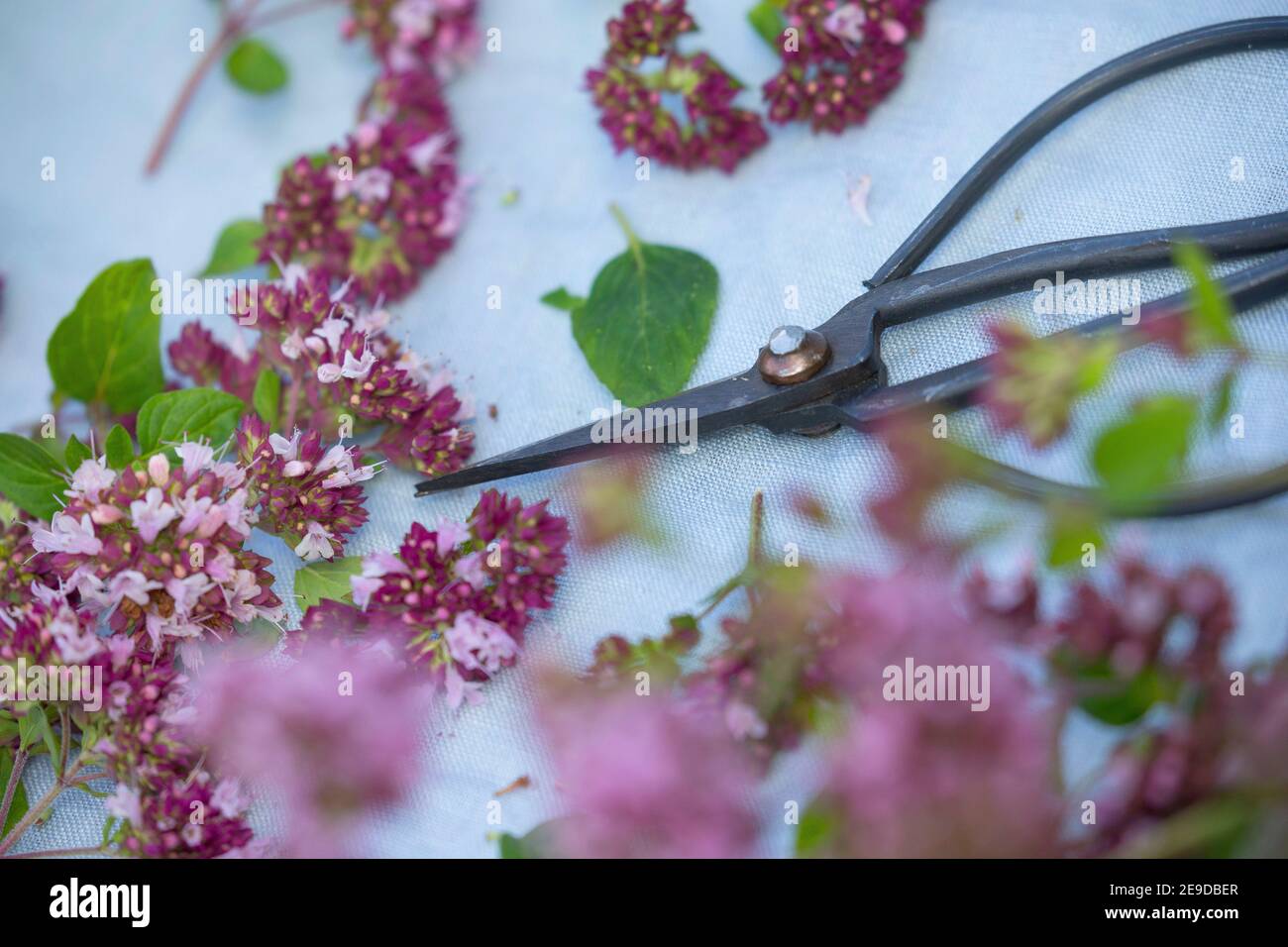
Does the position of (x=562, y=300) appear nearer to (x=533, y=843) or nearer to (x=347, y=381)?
(x=347, y=381)

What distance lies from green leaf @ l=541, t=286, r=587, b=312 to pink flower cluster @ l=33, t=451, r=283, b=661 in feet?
0.77

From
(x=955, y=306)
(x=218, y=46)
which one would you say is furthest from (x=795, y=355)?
(x=218, y=46)

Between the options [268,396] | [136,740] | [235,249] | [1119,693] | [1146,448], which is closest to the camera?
[1146,448]

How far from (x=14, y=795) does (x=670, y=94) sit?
0.59 m

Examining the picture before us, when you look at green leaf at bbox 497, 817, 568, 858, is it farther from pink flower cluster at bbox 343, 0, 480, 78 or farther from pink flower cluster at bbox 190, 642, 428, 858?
pink flower cluster at bbox 343, 0, 480, 78

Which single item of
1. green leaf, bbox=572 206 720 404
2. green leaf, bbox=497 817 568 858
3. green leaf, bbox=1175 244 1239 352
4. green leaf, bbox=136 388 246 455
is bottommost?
green leaf, bbox=497 817 568 858

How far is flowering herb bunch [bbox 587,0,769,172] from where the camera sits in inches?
31.3

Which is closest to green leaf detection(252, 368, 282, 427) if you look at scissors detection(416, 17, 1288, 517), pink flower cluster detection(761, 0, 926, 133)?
scissors detection(416, 17, 1288, 517)

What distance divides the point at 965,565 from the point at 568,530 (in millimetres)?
222

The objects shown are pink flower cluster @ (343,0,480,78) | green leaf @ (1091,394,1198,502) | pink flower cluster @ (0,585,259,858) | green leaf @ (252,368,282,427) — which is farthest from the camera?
pink flower cluster @ (343,0,480,78)

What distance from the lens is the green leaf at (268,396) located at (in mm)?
727

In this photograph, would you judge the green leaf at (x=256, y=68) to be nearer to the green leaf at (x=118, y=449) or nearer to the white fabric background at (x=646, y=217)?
the white fabric background at (x=646, y=217)

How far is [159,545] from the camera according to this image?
2.09ft
